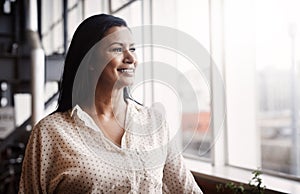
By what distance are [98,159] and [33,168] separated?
0.20 metres

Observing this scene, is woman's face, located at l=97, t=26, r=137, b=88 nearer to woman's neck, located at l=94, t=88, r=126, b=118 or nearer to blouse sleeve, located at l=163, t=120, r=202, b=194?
woman's neck, located at l=94, t=88, r=126, b=118

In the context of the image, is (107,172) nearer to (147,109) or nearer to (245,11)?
(147,109)

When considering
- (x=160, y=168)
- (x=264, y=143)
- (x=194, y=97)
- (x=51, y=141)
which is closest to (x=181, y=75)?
(x=194, y=97)

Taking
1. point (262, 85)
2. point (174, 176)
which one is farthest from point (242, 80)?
point (174, 176)

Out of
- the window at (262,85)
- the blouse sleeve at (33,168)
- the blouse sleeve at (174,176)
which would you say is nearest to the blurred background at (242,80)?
the window at (262,85)

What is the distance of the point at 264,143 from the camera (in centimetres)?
244

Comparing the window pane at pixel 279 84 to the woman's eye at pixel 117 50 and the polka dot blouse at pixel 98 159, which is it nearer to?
the polka dot blouse at pixel 98 159

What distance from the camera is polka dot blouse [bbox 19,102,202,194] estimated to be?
1193mm

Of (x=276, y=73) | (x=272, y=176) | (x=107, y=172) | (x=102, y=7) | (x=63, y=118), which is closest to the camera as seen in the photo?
(x=107, y=172)

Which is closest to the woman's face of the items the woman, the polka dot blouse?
the woman

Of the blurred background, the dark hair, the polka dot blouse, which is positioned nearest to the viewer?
the polka dot blouse

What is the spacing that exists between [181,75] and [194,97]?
0.11 m

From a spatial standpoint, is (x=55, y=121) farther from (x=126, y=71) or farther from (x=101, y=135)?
(x=126, y=71)

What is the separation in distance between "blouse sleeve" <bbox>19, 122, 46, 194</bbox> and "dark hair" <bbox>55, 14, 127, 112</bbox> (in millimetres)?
147
